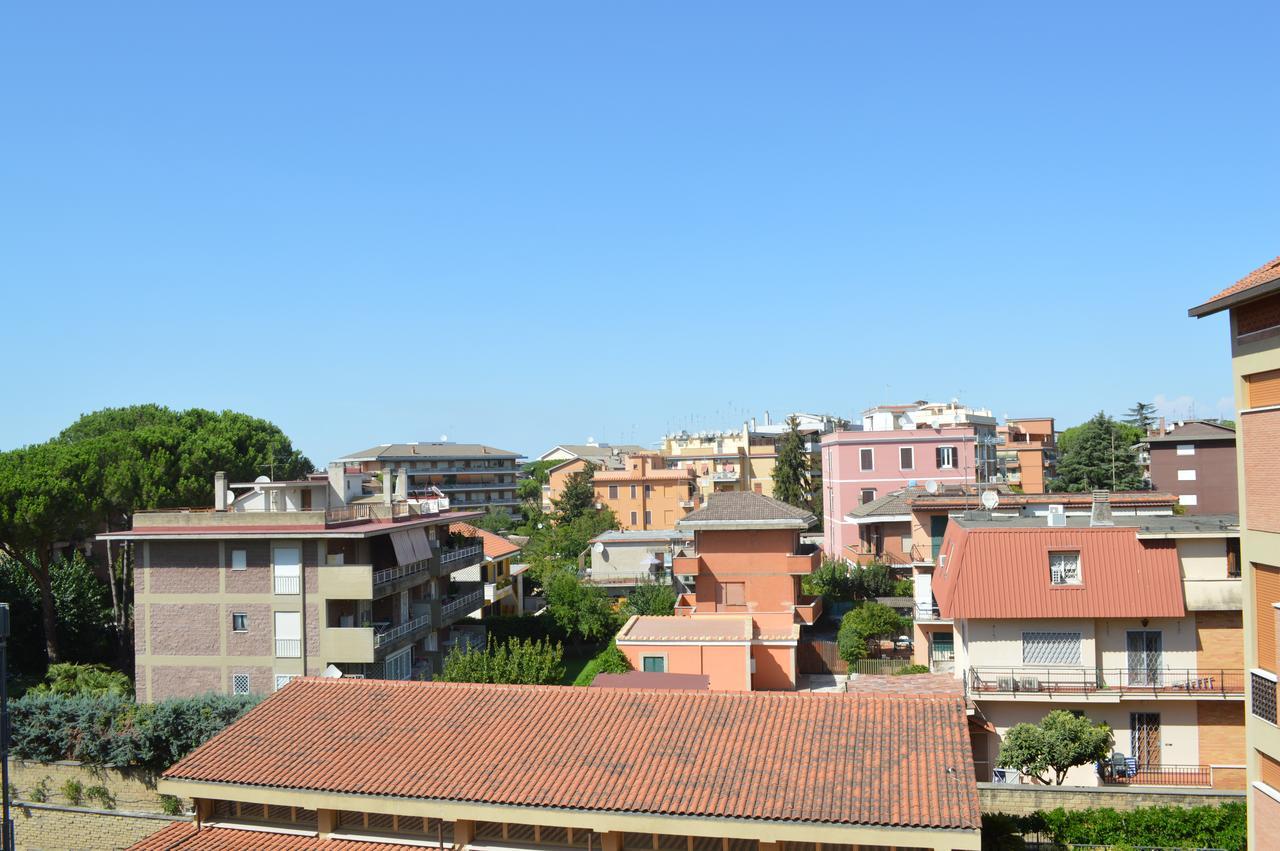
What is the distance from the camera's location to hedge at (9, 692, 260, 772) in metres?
25.7

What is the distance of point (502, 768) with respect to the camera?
1589 centimetres

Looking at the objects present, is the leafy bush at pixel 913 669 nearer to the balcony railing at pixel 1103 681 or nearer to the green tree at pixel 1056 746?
the balcony railing at pixel 1103 681

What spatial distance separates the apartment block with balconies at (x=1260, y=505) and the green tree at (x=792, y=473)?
198 ft

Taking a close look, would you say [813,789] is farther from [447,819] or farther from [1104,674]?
[1104,674]

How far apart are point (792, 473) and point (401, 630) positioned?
4634 centimetres

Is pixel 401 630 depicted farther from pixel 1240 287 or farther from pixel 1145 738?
pixel 1240 287

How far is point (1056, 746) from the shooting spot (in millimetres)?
20953

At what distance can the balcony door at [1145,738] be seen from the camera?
78.3 ft

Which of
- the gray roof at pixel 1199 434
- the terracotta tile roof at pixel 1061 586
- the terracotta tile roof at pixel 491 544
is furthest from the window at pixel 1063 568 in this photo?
the terracotta tile roof at pixel 491 544

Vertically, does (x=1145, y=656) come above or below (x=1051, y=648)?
below

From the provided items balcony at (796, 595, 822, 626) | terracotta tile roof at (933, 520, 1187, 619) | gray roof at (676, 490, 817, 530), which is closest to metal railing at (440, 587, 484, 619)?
gray roof at (676, 490, 817, 530)

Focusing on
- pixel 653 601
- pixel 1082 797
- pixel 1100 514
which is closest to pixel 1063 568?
pixel 1100 514

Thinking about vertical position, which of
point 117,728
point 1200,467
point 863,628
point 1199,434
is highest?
point 1199,434

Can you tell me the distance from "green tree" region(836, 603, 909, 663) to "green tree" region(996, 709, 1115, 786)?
39.0 ft
